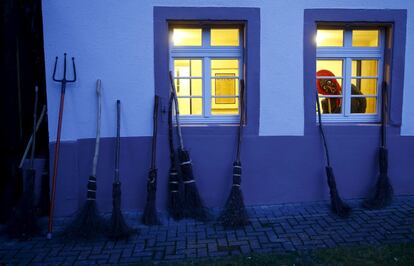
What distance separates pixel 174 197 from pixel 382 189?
292 cm

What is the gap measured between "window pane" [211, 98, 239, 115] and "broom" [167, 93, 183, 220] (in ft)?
2.29

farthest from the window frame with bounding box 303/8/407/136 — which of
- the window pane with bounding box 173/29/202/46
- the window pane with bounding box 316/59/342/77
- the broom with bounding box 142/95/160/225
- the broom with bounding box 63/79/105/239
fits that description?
the broom with bounding box 63/79/105/239

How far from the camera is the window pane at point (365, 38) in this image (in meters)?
5.92

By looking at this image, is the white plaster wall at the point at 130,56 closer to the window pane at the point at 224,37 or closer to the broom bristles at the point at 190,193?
the window pane at the point at 224,37

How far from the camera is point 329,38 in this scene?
5.90 meters

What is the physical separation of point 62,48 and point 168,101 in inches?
60.4

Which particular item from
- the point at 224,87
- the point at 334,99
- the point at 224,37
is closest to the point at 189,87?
the point at 224,87

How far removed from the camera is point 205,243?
460 centimetres

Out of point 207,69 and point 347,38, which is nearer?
point 207,69

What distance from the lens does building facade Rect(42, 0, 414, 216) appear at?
17.4 feet

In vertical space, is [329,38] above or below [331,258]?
above

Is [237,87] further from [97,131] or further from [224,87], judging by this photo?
[97,131]

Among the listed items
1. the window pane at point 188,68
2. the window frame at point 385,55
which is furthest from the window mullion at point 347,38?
the window pane at point 188,68

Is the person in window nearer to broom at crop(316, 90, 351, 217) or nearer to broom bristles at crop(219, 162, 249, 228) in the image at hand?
broom at crop(316, 90, 351, 217)
